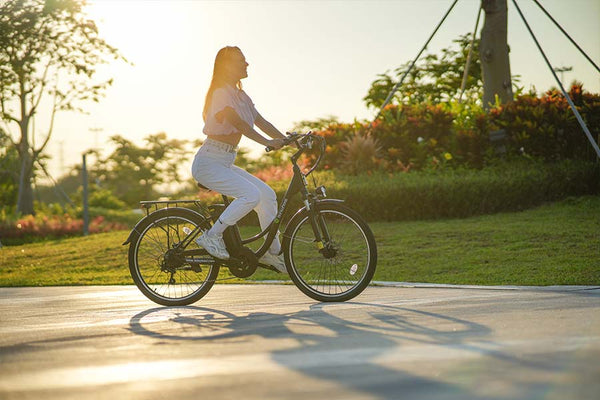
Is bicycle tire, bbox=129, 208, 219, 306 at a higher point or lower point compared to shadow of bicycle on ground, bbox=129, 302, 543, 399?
higher

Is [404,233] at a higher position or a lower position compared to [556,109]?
lower

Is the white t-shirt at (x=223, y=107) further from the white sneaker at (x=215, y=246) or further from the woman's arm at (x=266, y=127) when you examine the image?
the white sneaker at (x=215, y=246)

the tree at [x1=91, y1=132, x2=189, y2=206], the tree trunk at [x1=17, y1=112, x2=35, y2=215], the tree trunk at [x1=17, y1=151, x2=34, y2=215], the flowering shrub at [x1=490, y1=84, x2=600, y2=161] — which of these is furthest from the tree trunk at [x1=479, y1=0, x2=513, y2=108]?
the tree at [x1=91, y1=132, x2=189, y2=206]

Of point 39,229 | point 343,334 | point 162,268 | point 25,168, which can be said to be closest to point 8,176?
point 25,168

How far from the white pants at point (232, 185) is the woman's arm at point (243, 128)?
0.26 metres

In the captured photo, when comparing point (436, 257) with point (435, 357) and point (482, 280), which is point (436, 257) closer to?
point (482, 280)

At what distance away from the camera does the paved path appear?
3592mm

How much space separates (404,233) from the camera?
42.5ft

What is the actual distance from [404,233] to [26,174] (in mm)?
18862

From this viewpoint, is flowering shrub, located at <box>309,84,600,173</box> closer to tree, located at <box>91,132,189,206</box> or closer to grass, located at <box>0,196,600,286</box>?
grass, located at <box>0,196,600,286</box>

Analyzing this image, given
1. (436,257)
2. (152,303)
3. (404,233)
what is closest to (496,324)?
(152,303)

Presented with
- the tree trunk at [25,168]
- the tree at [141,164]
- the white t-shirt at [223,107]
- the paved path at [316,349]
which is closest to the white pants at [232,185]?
the white t-shirt at [223,107]

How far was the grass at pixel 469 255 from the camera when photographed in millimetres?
9062

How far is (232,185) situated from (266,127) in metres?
0.64
